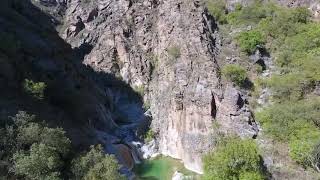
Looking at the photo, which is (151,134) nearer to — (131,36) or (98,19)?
(131,36)

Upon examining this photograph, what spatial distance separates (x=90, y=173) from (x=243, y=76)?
33076mm

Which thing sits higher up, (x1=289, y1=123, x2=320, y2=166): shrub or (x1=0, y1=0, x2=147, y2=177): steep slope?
(x1=0, y1=0, x2=147, y2=177): steep slope

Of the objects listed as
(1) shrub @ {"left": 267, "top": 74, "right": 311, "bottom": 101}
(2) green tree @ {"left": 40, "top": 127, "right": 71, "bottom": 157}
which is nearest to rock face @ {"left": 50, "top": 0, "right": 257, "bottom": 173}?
(1) shrub @ {"left": 267, "top": 74, "right": 311, "bottom": 101}

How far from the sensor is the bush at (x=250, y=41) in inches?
2781

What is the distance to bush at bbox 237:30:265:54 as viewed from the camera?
70625 millimetres

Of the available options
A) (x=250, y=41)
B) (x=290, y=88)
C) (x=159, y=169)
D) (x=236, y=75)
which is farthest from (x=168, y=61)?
(x=290, y=88)

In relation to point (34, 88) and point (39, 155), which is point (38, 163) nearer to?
→ point (39, 155)

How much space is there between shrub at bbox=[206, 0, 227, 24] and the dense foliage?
169ft

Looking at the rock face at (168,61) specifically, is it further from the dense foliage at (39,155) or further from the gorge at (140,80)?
the dense foliage at (39,155)

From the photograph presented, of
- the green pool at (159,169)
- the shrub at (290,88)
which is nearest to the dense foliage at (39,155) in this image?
the green pool at (159,169)

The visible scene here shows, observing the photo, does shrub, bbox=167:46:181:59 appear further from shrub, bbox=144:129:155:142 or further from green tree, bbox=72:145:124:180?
green tree, bbox=72:145:124:180

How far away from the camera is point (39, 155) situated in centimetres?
3753

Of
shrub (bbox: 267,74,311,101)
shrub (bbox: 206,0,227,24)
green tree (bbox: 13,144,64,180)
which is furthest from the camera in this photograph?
shrub (bbox: 206,0,227,24)

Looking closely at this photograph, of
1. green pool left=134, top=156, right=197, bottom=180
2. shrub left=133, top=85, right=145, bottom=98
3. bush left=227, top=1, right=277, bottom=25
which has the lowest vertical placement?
green pool left=134, top=156, right=197, bottom=180
